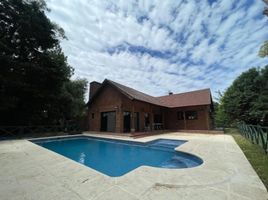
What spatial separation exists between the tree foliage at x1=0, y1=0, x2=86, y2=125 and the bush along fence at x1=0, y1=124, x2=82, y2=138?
1.15 meters

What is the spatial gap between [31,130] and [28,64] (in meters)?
6.00

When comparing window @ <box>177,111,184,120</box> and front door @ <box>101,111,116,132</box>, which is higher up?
window @ <box>177,111,184,120</box>

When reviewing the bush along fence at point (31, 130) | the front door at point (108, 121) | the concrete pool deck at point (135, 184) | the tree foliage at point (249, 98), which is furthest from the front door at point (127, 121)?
the tree foliage at point (249, 98)

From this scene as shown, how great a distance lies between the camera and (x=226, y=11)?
7.62 meters

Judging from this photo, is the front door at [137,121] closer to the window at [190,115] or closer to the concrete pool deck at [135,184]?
the window at [190,115]

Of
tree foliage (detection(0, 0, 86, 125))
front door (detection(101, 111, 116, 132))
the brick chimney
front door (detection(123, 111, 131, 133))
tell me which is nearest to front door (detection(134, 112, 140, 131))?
front door (detection(123, 111, 131, 133))

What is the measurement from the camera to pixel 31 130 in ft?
43.8

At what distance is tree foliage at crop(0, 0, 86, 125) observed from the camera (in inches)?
453

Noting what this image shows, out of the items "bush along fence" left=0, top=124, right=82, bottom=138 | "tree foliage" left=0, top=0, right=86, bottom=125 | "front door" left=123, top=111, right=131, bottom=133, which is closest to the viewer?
"tree foliage" left=0, top=0, right=86, bottom=125

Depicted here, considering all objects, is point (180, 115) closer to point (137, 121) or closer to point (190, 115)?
point (190, 115)

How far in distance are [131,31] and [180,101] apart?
11.9 meters

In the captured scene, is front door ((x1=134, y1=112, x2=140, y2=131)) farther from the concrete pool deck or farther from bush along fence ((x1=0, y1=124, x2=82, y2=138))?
the concrete pool deck

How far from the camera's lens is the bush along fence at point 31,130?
12.0 metres

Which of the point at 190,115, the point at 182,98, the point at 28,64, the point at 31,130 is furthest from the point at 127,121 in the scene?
the point at 28,64
